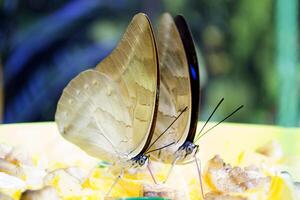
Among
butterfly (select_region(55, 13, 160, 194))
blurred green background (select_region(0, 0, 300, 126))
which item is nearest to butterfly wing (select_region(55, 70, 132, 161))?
butterfly (select_region(55, 13, 160, 194))

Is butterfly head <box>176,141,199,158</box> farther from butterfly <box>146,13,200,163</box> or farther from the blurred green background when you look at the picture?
the blurred green background

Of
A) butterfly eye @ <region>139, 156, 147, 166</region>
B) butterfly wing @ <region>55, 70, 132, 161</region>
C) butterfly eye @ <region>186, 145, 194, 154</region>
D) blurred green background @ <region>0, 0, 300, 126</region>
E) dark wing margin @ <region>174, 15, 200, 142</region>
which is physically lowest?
blurred green background @ <region>0, 0, 300, 126</region>

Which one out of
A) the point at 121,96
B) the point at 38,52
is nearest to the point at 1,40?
the point at 38,52

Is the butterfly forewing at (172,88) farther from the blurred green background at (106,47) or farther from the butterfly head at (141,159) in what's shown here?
the blurred green background at (106,47)

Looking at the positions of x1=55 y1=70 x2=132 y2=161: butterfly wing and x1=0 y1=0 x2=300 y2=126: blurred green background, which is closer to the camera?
x1=55 y1=70 x2=132 y2=161: butterfly wing

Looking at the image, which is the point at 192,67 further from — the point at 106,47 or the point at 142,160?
the point at 106,47

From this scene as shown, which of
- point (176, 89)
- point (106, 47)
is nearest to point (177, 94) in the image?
point (176, 89)
